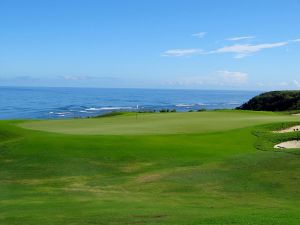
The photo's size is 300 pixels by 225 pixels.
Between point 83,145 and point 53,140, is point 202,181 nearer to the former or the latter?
point 83,145

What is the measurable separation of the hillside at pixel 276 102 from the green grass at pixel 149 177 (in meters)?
69.7

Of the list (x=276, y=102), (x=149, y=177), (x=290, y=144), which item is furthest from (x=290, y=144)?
(x=276, y=102)

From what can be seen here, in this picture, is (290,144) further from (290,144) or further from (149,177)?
(149,177)

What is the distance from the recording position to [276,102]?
340 feet

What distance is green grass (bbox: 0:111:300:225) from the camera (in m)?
Answer: 13.8

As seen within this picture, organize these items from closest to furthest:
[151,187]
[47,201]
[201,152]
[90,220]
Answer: [90,220] < [47,201] < [151,187] < [201,152]

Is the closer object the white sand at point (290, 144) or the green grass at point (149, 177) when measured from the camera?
the green grass at point (149, 177)

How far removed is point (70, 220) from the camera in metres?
13.2

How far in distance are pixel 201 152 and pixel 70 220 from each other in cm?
1198

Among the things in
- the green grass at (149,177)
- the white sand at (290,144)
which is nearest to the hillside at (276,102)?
the white sand at (290,144)

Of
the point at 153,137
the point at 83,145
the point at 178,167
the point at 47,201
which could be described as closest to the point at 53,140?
the point at 83,145

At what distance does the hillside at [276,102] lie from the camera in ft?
320

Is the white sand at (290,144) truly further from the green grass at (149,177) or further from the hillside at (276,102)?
the hillside at (276,102)

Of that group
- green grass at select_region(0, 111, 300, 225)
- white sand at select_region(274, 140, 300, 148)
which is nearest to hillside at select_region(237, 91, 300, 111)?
white sand at select_region(274, 140, 300, 148)
